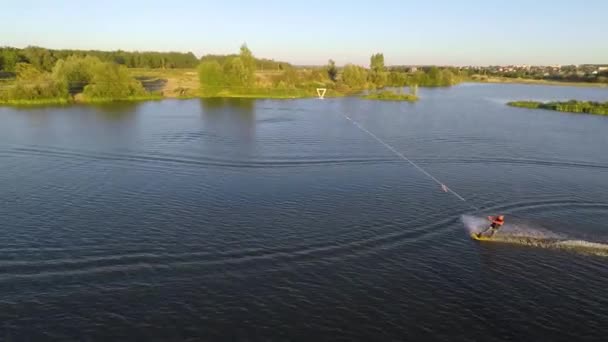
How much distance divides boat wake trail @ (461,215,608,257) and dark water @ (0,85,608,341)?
19.9 inches

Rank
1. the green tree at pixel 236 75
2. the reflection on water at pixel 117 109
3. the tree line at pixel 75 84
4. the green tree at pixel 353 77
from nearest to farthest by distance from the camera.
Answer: the reflection on water at pixel 117 109
the tree line at pixel 75 84
the green tree at pixel 236 75
the green tree at pixel 353 77

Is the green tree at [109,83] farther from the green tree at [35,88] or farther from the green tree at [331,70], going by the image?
the green tree at [331,70]

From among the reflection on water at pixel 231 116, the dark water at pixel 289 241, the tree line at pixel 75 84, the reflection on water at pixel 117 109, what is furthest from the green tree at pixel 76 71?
the dark water at pixel 289 241

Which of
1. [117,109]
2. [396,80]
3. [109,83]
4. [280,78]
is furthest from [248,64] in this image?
[396,80]

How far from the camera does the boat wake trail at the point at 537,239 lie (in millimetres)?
28016

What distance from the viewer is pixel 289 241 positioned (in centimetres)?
2811

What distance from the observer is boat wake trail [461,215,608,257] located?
2802 cm

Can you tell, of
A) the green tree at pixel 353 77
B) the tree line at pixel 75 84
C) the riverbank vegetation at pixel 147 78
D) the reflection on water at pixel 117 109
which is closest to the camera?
the reflection on water at pixel 117 109

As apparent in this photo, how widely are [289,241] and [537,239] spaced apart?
15.9 metres

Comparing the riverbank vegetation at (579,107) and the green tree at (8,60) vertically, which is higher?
the green tree at (8,60)

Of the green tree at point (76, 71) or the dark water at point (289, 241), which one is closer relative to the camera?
the dark water at point (289, 241)

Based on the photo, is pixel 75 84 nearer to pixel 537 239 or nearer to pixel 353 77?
pixel 353 77

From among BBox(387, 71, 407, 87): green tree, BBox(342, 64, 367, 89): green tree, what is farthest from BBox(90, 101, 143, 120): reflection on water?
BBox(387, 71, 407, 87): green tree

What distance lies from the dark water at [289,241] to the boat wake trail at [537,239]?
505mm
